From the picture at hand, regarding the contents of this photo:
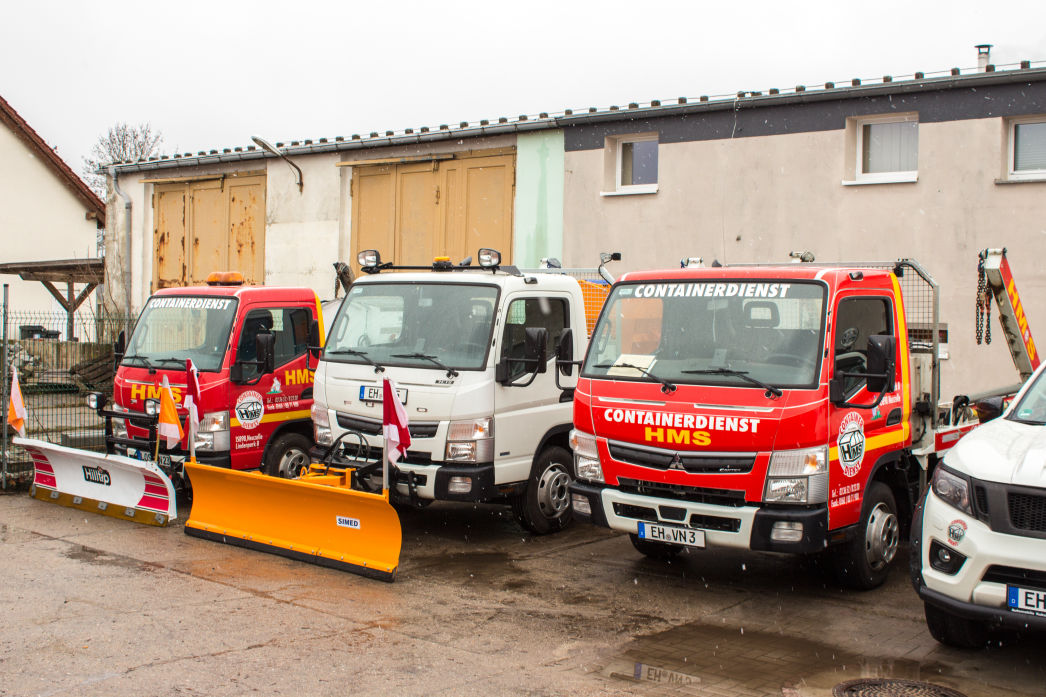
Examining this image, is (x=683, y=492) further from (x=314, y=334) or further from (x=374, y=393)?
(x=314, y=334)

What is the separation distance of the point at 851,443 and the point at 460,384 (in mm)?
3224

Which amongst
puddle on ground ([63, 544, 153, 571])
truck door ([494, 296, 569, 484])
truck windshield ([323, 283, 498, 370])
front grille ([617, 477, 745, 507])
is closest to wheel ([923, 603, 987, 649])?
front grille ([617, 477, 745, 507])

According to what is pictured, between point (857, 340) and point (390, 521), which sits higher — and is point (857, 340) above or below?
above

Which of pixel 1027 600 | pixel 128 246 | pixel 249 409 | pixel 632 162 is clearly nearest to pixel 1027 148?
pixel 632 162

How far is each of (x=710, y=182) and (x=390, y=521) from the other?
30.4 ft

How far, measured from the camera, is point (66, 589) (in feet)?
23.7

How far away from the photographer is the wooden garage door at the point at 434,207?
17.5 m

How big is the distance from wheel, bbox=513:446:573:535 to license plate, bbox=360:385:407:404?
139 centimetres

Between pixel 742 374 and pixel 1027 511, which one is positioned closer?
pixel 1027 511

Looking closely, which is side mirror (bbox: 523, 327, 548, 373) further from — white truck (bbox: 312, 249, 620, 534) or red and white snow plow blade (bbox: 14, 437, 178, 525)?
red and white snow plow blade (bbox: 14, 437, 178, 525)

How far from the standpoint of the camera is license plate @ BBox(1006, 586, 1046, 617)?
16.9 ft

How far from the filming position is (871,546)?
743 centimetres

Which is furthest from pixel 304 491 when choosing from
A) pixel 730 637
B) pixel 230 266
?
pixel 230 266

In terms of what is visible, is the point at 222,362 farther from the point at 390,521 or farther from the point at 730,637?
the point at 730,637
